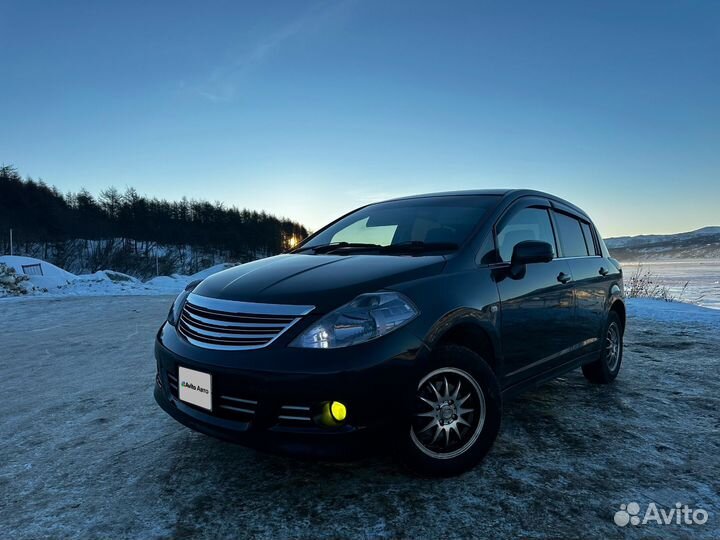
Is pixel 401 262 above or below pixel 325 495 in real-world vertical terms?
above

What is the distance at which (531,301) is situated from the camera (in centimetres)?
294

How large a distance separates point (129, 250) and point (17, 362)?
51.6m

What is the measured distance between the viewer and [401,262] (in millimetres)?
2506

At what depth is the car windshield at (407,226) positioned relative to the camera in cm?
290

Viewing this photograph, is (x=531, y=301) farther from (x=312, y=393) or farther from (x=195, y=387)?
(x=195, y=387)

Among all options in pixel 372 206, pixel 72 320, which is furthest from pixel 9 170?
pixel 372 206

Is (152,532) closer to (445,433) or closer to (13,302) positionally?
(445,433)

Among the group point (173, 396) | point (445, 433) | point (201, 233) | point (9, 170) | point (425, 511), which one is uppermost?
point (9, 170)

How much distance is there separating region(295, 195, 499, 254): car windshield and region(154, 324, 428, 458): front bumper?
0.97 m

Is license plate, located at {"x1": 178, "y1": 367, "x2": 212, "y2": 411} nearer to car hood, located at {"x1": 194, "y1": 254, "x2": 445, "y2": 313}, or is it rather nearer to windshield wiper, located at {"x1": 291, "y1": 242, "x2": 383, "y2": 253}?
car hood, located at {"x1": 194, "y1": 254, "x2": 445, "y2": 313}

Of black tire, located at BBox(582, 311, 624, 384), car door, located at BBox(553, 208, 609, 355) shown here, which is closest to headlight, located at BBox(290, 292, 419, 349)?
car door, located at BBox(553, 208, 609, 355)

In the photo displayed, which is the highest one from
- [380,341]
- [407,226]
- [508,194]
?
[508,194]

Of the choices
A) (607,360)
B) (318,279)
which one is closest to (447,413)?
(318,279)

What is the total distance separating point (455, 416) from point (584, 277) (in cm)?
203
